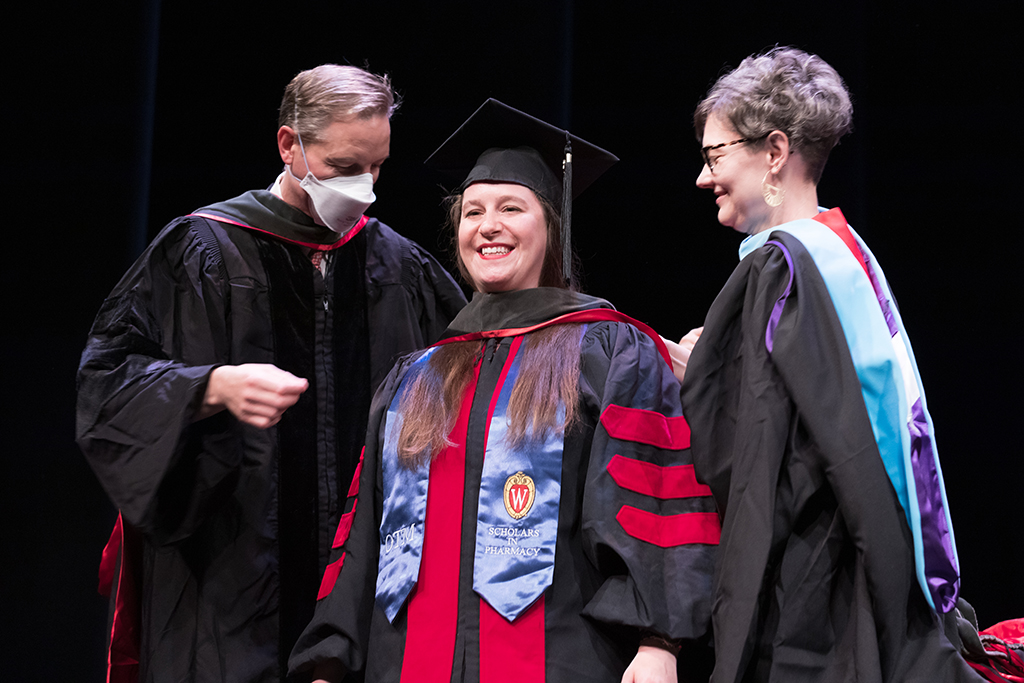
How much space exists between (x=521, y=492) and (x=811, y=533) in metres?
0.61

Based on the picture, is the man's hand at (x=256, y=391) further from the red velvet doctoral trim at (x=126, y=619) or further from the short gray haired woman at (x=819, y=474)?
the short gray haired woman at (x=819, y=474)

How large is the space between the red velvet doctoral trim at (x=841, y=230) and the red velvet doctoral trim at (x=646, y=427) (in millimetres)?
509

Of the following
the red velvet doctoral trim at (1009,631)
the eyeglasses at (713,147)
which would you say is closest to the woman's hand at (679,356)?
the eyeglasses at (713,147)

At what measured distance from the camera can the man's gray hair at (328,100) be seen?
2.64 m

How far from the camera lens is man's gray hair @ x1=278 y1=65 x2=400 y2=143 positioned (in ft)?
8.66

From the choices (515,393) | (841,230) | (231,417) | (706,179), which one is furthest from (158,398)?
(841,230)

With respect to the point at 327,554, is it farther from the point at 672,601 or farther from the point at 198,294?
the point at 672,601

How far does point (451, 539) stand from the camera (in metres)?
1.95

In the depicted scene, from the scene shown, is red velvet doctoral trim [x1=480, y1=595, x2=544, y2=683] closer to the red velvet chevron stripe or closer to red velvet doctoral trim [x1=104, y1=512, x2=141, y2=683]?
the red velvet chevron stripe

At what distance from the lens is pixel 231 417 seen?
239 cm

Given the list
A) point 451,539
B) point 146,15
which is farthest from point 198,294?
point 146,15

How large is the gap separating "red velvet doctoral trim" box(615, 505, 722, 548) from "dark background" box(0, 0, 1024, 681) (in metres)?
1.89

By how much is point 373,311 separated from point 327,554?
76cm

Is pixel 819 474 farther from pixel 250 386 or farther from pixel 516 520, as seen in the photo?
pixel 250 386
